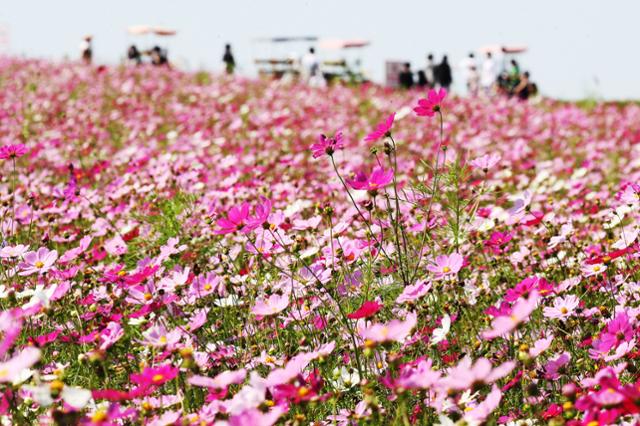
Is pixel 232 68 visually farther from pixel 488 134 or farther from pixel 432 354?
pixel 432 354

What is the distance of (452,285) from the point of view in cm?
235

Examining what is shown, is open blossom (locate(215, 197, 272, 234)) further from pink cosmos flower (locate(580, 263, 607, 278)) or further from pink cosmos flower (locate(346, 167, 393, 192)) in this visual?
pink cosmos flower (locate(580, 263, 607, 278))

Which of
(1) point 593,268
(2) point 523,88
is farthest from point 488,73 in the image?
(1) point 593,268

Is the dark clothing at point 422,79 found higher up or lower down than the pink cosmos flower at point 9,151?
lower down

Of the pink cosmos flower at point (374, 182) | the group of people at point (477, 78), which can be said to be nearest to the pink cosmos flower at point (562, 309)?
the pink cosmos flower at point (374, 182)

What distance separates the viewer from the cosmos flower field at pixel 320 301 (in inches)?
55.6

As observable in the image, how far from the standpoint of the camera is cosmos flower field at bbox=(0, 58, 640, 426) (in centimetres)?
141

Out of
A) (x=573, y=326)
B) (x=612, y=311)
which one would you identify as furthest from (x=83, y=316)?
(x=612, y=311)

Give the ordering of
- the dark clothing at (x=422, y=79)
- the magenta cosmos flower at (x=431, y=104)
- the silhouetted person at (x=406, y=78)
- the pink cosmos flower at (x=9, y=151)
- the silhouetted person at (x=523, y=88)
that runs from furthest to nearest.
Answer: the dark clothing at (x=422, y=79)
the silhouetted person at (x=406, y=78)
the silhouetted person at (x=523, y=88)
the pink cosmos flower at (x=9, y=151)
the magenta cosmos flower at (x=431, y=104)

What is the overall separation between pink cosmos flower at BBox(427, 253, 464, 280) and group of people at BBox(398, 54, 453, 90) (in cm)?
1512

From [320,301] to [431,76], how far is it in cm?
1628

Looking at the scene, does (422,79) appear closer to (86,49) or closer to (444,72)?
(444,72)

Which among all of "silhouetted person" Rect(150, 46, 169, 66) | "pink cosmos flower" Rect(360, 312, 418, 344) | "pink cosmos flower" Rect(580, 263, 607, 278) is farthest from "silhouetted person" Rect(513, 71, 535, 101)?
"pink cosmos flower" Rect(360, 312, 418, 344)

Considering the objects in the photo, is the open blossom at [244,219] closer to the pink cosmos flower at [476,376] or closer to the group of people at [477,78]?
the pink cosmos flower at [476,376]
